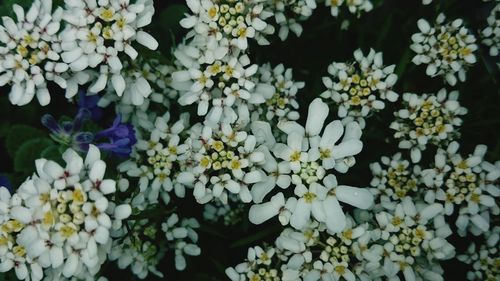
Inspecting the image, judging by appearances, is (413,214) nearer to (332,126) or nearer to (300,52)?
(332,126)

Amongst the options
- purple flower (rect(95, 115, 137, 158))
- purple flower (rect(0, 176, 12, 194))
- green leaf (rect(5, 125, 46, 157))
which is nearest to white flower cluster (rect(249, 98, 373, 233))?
purple flower (rect(95, 115, 137, 158))

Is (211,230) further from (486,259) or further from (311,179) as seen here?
(486,259)

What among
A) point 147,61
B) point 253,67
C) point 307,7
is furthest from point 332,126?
point 147,61

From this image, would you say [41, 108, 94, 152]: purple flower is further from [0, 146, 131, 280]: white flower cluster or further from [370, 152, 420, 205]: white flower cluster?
[370, 152, 420, 205]: white flower cluster

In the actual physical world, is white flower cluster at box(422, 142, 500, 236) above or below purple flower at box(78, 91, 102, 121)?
above

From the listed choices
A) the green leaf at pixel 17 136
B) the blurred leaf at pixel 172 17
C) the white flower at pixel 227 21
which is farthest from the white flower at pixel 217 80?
the green leaf at pixel 17 136

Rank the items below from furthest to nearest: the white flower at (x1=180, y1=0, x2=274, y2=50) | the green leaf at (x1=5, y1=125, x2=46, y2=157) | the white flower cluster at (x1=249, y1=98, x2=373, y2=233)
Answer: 1. the green leaf at (x1=5, y1=125, x2=46, y2=157)
2. the white flower at (x1=180, y1=0, x2=274, y2=50)
3. the white flower cluster at (x1=249, y1=98, x2=373, y2=233)
